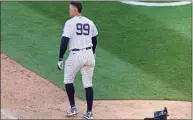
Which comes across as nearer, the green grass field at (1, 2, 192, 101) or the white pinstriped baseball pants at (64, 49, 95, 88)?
the white pinstriped baseball pants at (64, 49, 95, 88)

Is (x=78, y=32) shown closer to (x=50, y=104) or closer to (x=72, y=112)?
(x=72, y=112)

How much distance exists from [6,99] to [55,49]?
6.69ft

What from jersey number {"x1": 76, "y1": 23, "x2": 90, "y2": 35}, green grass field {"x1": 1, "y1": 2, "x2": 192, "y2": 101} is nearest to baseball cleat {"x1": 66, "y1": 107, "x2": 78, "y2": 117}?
green grass field {"x1": 1, "y1": 2, "x2": 192, "y2": 101}

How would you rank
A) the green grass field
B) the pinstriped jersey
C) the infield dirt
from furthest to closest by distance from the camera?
the green grass field, the infield dirt, the pinstriped jersey

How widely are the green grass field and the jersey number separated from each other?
1385 millimetres

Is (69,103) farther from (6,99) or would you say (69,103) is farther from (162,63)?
(162,63)

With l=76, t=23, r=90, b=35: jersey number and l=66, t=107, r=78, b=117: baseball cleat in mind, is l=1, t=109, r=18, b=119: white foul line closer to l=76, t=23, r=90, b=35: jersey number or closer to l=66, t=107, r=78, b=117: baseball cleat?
l=66, t=107, r=78, b=117: baseball cleat

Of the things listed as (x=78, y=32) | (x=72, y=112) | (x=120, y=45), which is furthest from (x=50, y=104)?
(x=120, y=45)

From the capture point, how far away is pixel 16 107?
9.82m

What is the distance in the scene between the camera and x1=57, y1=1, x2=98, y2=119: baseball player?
927 cm

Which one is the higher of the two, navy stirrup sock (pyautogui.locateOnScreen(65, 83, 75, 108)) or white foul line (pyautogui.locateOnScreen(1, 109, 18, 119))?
navy stirrup sock (pyautogui.locateOnScreen(65, 83, 75, 108))

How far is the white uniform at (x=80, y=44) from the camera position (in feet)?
30.4

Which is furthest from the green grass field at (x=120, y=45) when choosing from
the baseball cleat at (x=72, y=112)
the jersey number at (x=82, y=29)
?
the jersey number at (x=82, y=29)

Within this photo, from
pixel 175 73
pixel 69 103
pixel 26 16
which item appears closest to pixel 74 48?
pixel 69 103
